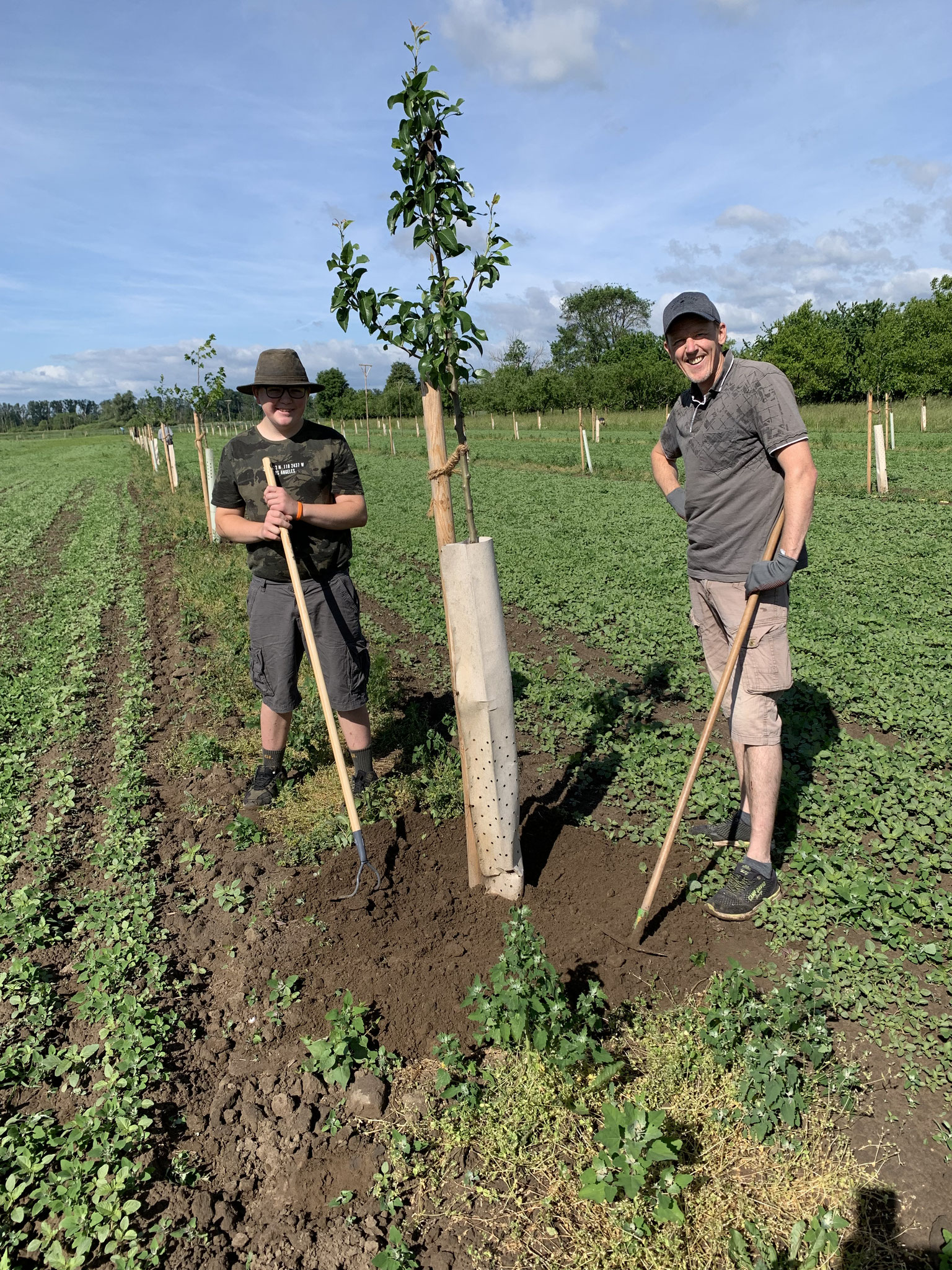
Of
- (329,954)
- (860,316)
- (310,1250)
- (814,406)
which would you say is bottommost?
(310,1250)

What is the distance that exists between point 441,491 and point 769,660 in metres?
1.58

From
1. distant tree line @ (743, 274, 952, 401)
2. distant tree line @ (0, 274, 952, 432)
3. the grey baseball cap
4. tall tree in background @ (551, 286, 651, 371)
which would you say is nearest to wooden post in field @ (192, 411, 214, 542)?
distant tree line @ (0, 274, 952, 432)

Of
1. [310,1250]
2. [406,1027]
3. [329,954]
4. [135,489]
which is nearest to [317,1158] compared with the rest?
[310,1250]

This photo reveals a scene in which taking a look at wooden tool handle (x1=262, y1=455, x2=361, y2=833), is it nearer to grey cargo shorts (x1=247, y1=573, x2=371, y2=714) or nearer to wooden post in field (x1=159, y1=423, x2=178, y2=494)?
grey cargo shorts (x1=247, y1=573, x2=371, y2=714)

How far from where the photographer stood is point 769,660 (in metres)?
3.29

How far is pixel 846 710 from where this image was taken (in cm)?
540

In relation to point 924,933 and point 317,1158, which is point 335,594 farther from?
point 924,933

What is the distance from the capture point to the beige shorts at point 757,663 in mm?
3254

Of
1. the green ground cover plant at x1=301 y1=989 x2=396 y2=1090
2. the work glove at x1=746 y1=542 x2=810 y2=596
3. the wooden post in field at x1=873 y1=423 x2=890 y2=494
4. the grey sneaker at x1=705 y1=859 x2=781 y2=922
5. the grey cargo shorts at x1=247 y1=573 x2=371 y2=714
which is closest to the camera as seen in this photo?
the green ground cover plant at x1=301 y1=989 x2=396 y2=1090

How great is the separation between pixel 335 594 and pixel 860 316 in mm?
51195

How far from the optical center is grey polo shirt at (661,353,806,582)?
9.90 ft

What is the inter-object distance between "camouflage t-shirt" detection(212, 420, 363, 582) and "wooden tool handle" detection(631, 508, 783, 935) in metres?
2.02

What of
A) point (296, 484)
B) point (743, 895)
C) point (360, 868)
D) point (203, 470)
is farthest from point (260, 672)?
point (203, 470)

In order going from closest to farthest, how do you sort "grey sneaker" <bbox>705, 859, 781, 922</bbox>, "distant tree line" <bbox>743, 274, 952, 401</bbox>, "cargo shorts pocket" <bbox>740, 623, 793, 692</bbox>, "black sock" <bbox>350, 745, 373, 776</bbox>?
"cargo shorts pocket" <bbox>740, 623, 793, 692</bbox> → "grey sneaker" <bbox>705, 859, 781, 922</bbox> → "black sock" <bbox>350, 745, 373, 776</bbox> → "distant tree line" <bbox>743, 274, 952, 401</bbox>
